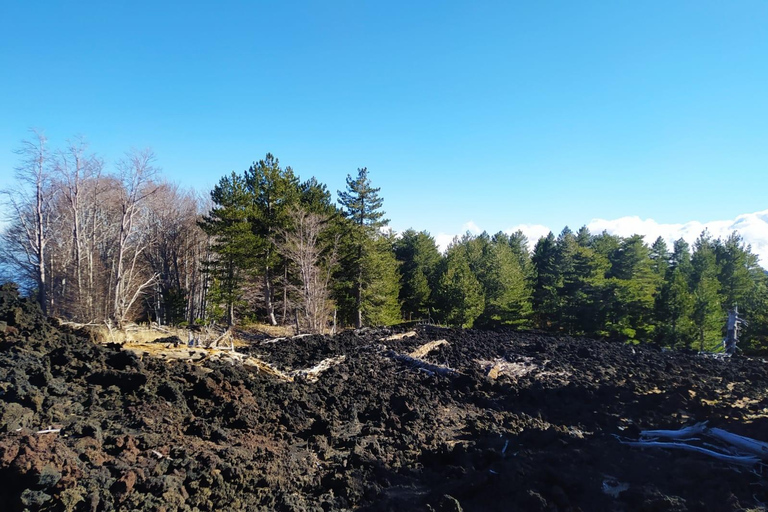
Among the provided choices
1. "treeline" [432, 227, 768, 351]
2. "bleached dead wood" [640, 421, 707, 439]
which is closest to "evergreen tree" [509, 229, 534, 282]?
"treeline" [432, 227, 768, 351]

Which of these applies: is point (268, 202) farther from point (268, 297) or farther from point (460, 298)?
point (460, 298)

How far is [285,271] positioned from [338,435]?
1917 cm

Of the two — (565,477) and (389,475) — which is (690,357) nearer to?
(565,477)

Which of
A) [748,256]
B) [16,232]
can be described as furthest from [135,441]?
[748,256]

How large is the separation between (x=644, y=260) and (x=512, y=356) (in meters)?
27.1

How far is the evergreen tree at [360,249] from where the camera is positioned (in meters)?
25.5

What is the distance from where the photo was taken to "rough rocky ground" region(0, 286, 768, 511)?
13.4 feet

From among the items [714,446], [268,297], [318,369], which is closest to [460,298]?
[268,297]

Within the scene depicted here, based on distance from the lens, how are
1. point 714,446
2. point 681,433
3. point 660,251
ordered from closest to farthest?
1. point 714,446
2. point 681,433
3. point 660,251

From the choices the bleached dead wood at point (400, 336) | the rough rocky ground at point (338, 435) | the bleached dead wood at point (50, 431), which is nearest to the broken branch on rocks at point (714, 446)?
the rough rocky ground at point (338, 435)

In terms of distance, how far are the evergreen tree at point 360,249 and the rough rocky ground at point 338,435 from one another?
14750mm

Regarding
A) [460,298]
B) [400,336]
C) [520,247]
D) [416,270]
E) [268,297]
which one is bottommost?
[400,336]

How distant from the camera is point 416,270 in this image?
34.7 metres

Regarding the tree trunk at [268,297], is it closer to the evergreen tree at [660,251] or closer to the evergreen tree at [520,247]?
the evergreen tree at [520,247]
